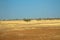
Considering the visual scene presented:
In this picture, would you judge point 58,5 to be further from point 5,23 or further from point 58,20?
point 5,23

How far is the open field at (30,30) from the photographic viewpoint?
93 cm

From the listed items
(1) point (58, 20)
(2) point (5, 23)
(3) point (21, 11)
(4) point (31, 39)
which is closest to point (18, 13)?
(3) point (21, 11)

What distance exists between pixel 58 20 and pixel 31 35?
0.32 meters

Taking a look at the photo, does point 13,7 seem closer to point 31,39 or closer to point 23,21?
point 23,21

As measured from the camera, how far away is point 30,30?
100 cm

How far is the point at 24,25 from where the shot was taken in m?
1.05

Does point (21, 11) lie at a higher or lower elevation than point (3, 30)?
higher

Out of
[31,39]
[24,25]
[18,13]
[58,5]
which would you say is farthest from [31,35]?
[58,5]

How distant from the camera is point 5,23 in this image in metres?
1.07

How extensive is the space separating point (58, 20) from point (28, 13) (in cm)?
30

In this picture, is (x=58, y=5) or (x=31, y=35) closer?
(x=31, y=35)

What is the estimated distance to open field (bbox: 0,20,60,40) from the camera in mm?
927

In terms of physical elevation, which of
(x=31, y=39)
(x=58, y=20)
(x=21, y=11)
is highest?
(x=21, y=11)

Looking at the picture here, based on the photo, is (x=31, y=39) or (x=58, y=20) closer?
(x=31, y=39)
